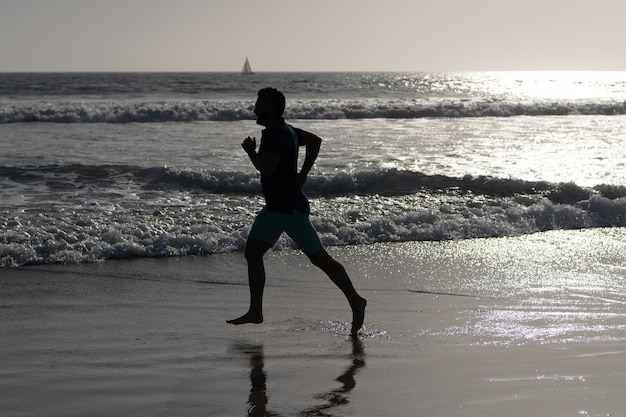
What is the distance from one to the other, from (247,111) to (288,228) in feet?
82.2

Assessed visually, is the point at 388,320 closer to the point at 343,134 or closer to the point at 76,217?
the point at 76,217

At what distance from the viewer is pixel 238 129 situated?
23750mm

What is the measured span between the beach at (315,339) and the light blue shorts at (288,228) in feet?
2.17

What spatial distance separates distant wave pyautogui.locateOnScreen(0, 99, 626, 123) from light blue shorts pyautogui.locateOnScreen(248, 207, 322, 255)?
2163cm

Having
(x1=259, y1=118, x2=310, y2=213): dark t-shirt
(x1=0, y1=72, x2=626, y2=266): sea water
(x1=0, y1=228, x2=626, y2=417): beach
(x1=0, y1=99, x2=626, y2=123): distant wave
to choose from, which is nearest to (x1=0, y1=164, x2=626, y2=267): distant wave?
(x1=0, y1=72, x2=626, y2=266): sea water

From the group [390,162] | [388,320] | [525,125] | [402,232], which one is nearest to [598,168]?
[390,162]

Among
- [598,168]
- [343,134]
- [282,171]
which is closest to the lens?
[282,171]

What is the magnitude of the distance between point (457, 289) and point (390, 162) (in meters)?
8.43

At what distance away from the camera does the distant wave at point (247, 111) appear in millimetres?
26812

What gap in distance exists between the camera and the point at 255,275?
5.59 meters

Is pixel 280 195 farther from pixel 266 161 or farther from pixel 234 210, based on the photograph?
pixel 234 210

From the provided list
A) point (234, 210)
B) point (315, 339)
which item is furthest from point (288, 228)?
point (234, 210)

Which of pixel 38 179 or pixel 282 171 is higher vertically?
pixel 282 171

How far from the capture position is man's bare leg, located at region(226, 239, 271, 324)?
5.52m
